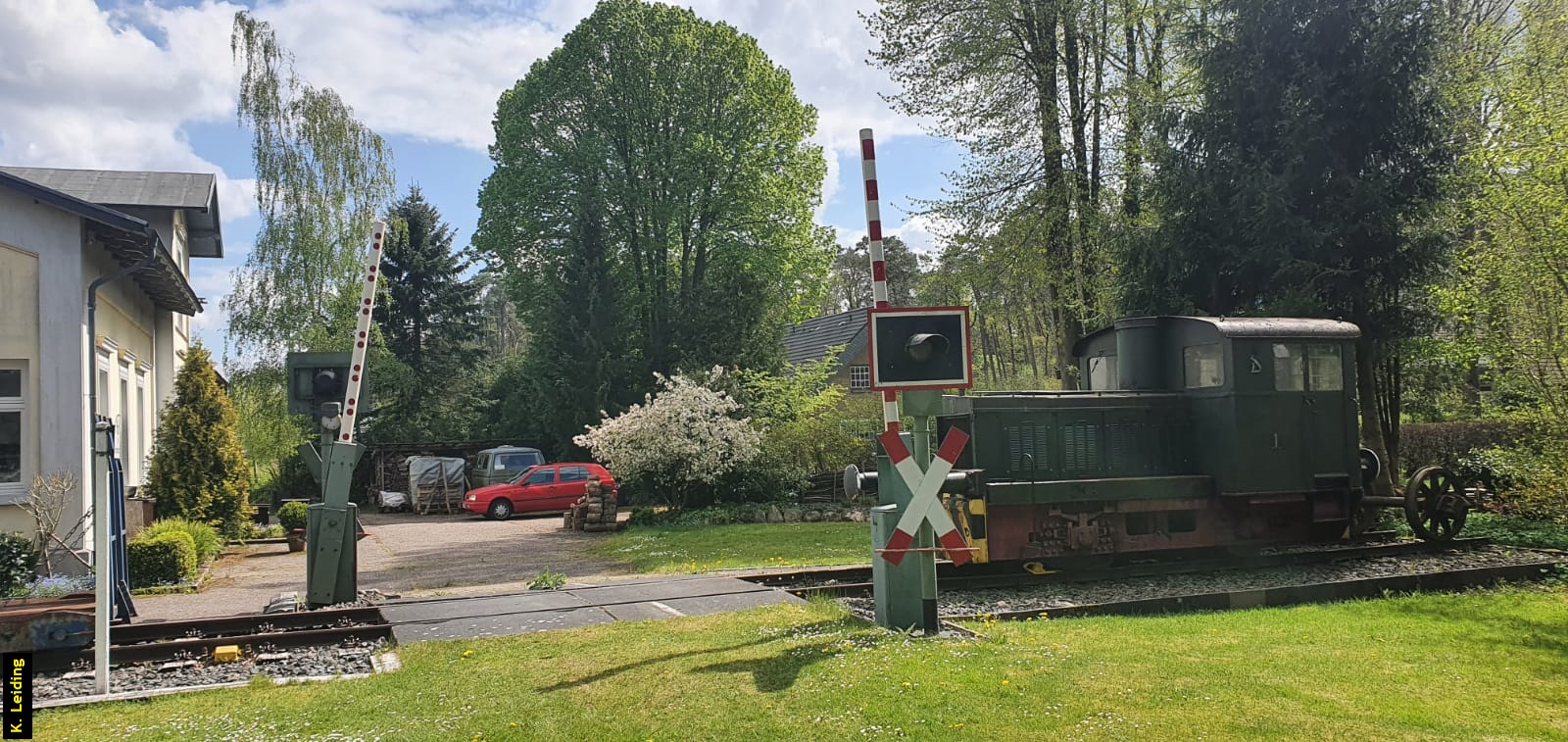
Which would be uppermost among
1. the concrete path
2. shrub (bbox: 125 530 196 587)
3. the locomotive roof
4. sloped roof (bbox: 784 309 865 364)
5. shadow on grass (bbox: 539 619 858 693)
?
sloped roof (bbox: 784 309 865 364)

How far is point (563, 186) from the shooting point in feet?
106

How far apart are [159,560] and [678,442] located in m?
10.7

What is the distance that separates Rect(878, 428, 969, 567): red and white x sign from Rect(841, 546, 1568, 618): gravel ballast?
185 centimetres

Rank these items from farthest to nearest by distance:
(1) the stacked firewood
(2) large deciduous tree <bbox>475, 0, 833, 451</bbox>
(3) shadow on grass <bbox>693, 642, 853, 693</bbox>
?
1. (2) large deciduous tree <bbox>475, 0, 833, 451</bbox>
2. (1) the stacked firewood
3. (3) shadow on grass <bbox>693, 642, 853, 693</bbox>

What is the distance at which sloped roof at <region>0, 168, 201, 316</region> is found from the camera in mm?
11320

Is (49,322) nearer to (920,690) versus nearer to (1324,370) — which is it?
(920,690)

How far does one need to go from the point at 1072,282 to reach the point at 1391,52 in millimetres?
7490

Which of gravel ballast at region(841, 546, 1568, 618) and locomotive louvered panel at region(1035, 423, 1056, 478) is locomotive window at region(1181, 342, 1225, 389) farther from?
gravel ballast at region(841, 546, 1568, 618)

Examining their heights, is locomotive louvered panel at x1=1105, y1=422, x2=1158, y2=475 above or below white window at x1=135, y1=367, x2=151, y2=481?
below

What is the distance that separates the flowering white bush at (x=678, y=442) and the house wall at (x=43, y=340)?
450 inches

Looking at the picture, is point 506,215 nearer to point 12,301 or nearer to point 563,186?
point 563,186

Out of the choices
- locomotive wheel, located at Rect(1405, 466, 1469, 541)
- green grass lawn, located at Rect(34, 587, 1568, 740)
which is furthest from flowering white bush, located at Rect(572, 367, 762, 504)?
green grass lawn, located at Rect(34, 587, 1568, 740)

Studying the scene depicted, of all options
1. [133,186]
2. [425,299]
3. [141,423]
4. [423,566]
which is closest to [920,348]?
[423,566]

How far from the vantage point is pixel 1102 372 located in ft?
45.1
